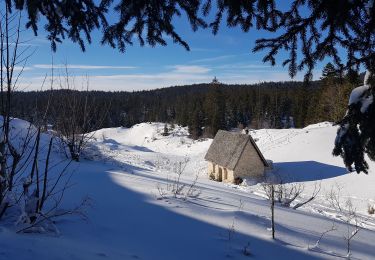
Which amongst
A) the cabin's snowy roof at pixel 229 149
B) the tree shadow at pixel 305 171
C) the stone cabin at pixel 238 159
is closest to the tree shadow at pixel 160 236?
the stone cabin at pixel 238 159

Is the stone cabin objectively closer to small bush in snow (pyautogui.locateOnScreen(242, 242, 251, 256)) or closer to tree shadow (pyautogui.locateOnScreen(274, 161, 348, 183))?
tree shadow (pyautogui.locateOnScreen(274, 161, 348, 183))

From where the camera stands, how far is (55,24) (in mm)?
4602

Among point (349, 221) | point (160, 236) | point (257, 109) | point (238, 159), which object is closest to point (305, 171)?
point (238, 159)

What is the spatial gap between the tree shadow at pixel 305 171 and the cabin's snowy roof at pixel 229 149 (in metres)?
2.20

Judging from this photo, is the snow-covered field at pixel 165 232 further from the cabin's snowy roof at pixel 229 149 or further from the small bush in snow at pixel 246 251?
the cabin's snowy roof at pixel 229 149

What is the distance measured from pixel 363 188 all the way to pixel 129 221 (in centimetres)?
1971

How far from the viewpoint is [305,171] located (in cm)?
2809

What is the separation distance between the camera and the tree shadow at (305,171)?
26.1 metres

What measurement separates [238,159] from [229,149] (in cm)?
223

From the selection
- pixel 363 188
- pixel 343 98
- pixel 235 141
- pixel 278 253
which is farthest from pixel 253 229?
pixel 343 98

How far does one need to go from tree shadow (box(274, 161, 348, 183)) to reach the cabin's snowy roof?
2.20 meters

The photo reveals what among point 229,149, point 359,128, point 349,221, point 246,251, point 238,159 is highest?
point 359,128

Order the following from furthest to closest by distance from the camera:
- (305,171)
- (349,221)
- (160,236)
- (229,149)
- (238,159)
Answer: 1. (305,171)
2. (229,149)
3. (238,159)
4. (349,221)
5. (160,236)

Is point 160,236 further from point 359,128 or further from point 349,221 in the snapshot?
point 349,221
